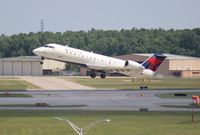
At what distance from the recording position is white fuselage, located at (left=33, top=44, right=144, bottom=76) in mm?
117562

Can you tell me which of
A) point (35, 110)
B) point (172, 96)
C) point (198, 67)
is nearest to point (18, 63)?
point (198, 67)

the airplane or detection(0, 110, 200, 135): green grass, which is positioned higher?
the airplane

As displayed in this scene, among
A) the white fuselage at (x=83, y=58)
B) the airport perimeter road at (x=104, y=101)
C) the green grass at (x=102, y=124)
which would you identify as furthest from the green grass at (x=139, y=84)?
the green grass at (x=102, y=124)

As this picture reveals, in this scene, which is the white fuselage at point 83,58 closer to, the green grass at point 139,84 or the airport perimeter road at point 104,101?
the green grass at point 139,84

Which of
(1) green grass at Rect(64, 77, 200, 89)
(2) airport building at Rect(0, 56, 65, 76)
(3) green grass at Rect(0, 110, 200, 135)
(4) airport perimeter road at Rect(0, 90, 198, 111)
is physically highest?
(2) airport building at Rect(0, 56, 65, 76)

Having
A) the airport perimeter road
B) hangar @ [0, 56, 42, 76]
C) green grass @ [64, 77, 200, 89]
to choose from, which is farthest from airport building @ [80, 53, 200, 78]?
the airport perimeter road

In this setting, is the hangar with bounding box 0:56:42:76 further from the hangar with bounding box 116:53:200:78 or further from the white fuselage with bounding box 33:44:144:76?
the white fuselage with bounding box 33:44:144:76

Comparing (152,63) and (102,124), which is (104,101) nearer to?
(102,124)

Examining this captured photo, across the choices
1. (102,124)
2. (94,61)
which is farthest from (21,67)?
(102,124)

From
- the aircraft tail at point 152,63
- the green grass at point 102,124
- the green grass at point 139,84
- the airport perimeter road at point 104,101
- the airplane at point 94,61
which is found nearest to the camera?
the green grass at point 102,124

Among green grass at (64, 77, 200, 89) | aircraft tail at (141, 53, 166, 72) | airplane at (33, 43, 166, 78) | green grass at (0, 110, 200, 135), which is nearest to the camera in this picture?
green grass at (0, 110, 200, 135)

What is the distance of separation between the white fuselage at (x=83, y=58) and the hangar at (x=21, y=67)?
68257 mm

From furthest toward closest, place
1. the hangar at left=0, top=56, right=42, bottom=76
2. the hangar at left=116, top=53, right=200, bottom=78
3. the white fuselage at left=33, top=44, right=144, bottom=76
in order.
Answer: the hangar at left=0, top=56, right=42, bottom=76 < the hangar at left=116, top=53, right=200, bottom=78 < the white fuselage at left=33, top=44, right=144, bottom=76

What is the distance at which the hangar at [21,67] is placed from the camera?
194500mm
